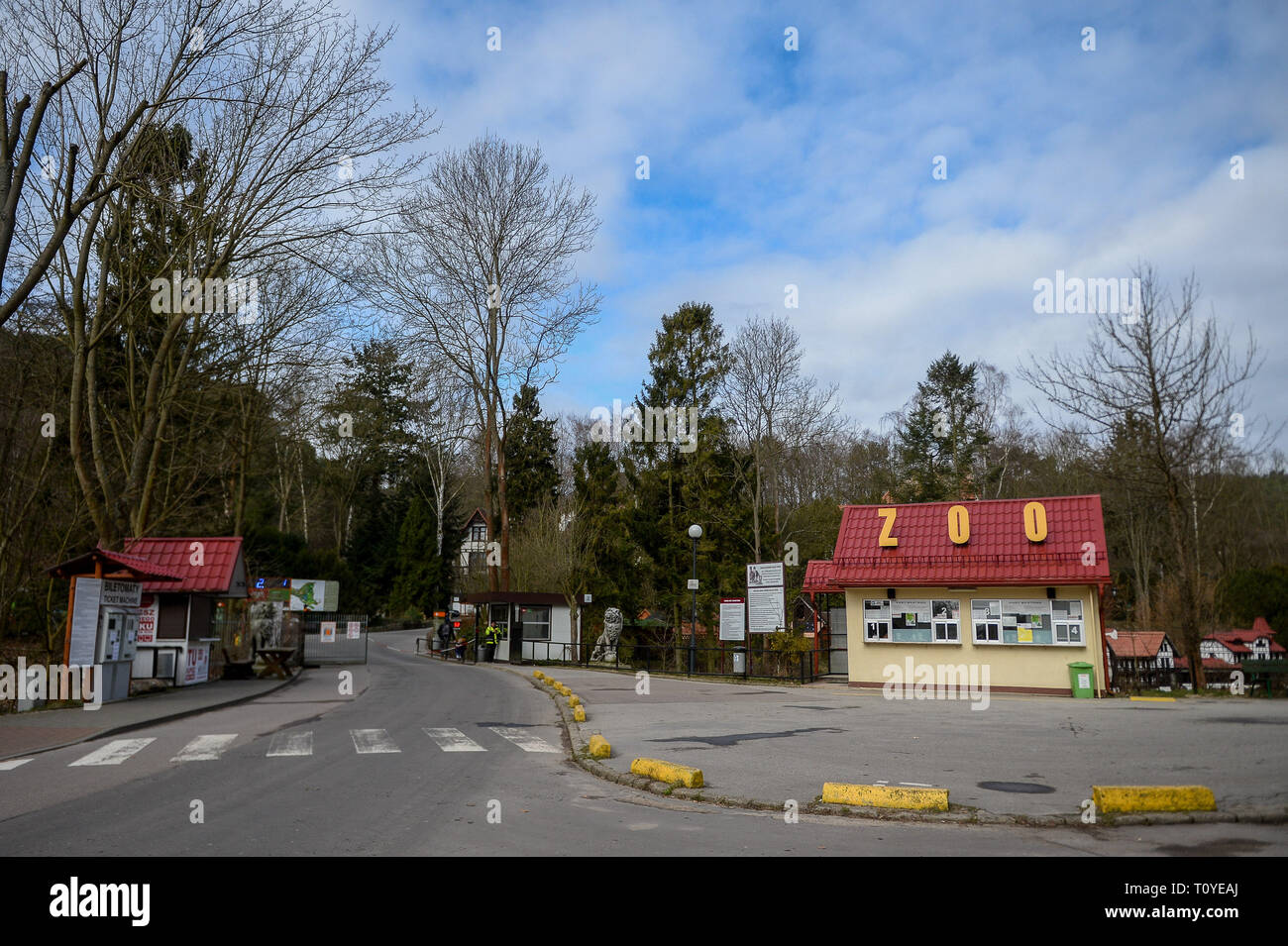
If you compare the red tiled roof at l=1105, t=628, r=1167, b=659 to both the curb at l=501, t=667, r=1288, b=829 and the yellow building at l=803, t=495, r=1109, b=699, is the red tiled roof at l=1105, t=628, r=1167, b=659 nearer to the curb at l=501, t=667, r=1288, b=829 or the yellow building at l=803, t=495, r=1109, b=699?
the yellow building at l=803, t=495, r=1109, b=699

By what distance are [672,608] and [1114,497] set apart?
23042 millimetres

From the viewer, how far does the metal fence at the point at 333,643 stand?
3825cm

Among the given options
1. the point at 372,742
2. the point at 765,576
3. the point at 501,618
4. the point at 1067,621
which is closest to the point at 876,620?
the point at 765,576

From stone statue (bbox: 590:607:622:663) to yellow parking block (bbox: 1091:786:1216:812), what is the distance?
98.0ft

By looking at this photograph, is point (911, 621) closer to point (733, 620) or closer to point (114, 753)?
point (733, 620)

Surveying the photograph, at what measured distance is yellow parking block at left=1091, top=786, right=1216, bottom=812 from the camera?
7.73m

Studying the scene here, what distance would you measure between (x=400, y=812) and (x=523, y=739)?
613 cm

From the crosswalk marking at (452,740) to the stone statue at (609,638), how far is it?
Result: 22.2m

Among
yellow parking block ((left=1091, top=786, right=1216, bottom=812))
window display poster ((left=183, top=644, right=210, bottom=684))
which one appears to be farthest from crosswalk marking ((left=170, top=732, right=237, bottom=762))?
window display poster ((left=183, top=644, right=210, bottom=684))

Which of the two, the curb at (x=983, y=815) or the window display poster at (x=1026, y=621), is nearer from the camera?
the curb at (x=983, y=815)

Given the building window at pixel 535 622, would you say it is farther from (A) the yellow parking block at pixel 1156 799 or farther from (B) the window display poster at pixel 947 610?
(A) the yellow parking block at pixel 1156 799

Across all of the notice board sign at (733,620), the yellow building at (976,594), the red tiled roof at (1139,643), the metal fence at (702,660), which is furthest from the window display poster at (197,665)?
the red tiled roof at (1139,643)

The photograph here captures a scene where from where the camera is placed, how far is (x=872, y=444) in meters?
56.6
